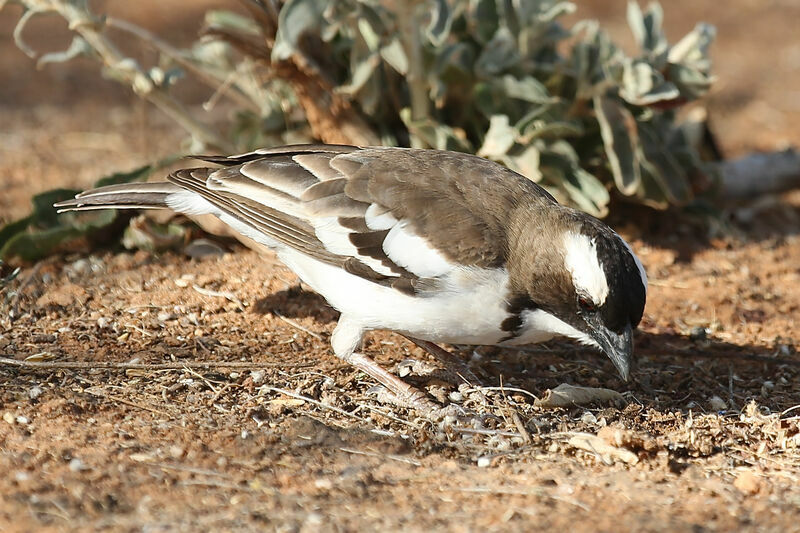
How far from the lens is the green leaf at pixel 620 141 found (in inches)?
281

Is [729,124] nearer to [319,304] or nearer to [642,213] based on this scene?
[642,213]

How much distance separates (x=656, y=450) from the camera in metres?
4.61

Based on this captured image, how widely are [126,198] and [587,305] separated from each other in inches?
115

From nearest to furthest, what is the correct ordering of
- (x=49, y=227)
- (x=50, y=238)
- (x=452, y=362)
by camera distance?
(x=452, y=362)
(x=50, y=238)
(x=49, y=227)

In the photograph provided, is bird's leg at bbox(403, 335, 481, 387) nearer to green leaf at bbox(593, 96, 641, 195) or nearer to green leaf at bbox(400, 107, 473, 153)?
green leaf at bbox(400, 107, 473, 153)

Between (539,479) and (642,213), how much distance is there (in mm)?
4108

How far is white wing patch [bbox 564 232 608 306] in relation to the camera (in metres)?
4.67

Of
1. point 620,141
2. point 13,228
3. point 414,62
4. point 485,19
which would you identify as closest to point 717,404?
point 620,141

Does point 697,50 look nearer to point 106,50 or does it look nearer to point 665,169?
point 665,169

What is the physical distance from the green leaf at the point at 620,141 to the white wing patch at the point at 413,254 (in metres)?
2.61

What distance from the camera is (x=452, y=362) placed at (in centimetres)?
559

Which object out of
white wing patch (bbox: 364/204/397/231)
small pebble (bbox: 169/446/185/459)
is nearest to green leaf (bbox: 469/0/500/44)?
white wing patch (bbox: 364/204/397/231)

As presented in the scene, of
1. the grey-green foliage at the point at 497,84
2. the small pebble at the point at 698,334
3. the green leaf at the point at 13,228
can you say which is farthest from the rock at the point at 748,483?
the green leaf at the point at 13,228

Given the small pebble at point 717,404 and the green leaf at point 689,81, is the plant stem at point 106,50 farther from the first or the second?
the small pebble at point 717,404
